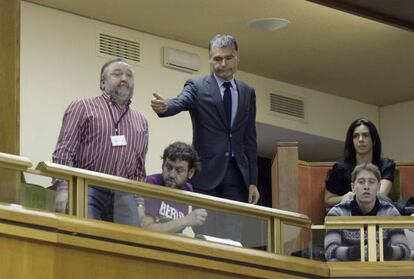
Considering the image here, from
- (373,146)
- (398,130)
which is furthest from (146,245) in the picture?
(398,130)

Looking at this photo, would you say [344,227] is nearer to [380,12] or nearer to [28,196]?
[28,196]

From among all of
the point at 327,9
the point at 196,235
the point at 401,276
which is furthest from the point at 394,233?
the point at 327,9

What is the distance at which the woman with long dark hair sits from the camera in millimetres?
7191

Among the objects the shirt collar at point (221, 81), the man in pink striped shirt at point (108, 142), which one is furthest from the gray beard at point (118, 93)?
the shirt collar at point (221, 81)

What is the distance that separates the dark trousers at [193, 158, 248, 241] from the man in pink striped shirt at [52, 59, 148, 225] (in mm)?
416

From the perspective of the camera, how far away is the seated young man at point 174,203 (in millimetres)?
5840

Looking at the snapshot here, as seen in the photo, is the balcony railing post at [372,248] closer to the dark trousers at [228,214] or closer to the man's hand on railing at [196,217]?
the dark trousers at [228,214]

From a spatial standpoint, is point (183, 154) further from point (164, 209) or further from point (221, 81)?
point (221, 81)

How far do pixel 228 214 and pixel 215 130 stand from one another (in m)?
0.49

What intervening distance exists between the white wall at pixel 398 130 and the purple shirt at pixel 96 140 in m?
5.34

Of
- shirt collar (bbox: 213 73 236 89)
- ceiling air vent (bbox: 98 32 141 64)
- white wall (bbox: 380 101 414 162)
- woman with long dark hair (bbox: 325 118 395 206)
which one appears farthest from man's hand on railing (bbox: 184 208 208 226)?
white wall (bbox: 380 101 414 162)

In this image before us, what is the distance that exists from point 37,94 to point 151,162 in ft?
3.42

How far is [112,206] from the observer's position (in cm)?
570

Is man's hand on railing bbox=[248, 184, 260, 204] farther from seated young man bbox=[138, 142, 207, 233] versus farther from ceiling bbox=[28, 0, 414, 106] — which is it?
ceiling bbox=[28, 0, 414, 106]
